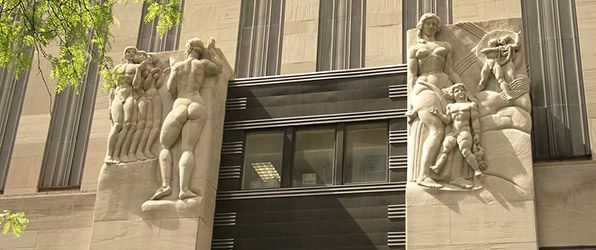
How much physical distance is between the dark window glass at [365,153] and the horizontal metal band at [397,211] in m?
1.15

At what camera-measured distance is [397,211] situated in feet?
81.3

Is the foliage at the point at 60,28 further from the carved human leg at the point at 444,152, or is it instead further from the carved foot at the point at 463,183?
the carved foot at the point at 463,183

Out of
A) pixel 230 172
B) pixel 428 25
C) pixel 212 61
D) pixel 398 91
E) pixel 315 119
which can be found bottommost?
pixel 230 172

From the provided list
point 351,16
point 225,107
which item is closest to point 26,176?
point 225,107

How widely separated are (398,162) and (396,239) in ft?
7.60

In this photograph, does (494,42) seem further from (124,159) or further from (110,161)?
(110,161)

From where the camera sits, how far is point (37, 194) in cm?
2888

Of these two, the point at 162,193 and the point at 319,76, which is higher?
the point at 319,76

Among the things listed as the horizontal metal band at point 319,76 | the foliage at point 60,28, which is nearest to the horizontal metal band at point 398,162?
the horizontal metal band at point 319,76

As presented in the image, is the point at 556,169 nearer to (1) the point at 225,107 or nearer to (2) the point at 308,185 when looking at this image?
(2) the point at 308,185

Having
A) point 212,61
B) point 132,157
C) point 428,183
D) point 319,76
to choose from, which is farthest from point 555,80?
point 132,157

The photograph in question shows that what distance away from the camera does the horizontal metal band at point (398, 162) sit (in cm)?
2541

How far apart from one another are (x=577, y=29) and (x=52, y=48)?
712 inches

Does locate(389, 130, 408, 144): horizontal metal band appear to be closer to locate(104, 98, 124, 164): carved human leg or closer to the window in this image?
the window
